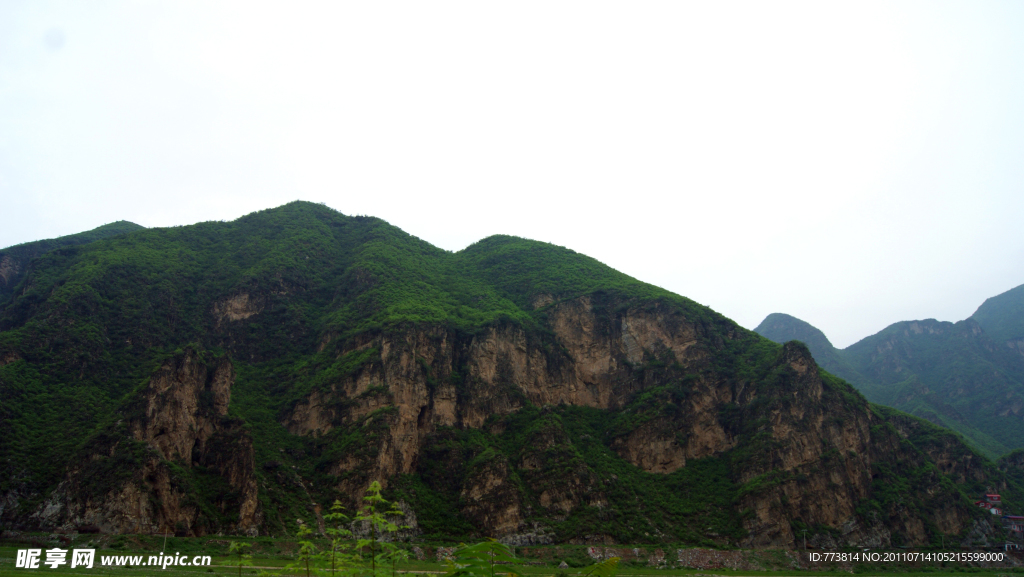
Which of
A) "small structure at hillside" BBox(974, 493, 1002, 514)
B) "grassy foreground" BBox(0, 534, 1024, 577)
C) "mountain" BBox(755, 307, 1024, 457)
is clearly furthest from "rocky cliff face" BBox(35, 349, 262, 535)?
"mountain" BBox(755, 307, 1024, 457)

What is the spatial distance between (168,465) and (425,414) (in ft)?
101

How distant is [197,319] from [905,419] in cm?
10697

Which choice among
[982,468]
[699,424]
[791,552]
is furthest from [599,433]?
[982,468]

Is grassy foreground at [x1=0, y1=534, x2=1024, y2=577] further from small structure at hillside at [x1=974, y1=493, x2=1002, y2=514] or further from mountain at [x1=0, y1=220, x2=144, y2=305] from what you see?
mountain at [x1=0, y1=220, x2=144, y2=305]

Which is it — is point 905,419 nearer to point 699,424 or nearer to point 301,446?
point 699,424

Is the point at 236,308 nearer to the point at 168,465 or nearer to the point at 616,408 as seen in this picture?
the point at 168,465

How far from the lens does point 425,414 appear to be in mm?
78938

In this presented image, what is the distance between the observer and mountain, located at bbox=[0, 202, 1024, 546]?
5900cm

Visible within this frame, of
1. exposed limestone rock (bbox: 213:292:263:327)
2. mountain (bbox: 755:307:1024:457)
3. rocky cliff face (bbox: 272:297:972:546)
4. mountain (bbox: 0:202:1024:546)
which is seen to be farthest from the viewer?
mountain (bbox: 755:307:1024:457)

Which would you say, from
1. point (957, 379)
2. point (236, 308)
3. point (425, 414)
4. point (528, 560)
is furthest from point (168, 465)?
point (957, 379)

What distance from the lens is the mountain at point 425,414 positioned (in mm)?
59000

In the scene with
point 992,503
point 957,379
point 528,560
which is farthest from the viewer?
point 957,379

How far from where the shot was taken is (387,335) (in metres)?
81.6

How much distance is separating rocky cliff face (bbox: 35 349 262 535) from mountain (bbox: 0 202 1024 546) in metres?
0.19
